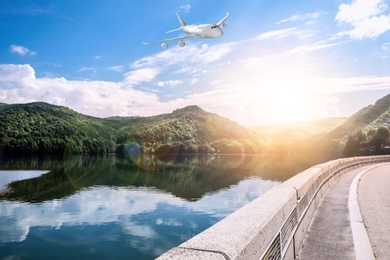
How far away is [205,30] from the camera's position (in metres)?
25.9

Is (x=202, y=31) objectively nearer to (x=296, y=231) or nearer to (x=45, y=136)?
(x=296, y=231)

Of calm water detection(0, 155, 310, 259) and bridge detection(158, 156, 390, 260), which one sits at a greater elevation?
bridge detection(158, 156, 390, 260)

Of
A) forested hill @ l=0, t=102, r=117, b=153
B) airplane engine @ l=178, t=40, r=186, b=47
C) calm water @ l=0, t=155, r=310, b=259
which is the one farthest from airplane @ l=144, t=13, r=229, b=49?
forested hill @ l=0, t=102, r=117, b=153

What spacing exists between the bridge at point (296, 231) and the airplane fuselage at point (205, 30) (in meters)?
16.9

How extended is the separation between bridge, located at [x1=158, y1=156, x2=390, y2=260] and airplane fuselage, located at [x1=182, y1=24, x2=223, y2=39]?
666 inches

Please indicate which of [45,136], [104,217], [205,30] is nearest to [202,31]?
[205,30]

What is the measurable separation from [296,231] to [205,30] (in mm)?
22094

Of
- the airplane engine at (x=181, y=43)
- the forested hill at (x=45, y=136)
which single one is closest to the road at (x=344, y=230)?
the airplane engine at (x=181, y=43)

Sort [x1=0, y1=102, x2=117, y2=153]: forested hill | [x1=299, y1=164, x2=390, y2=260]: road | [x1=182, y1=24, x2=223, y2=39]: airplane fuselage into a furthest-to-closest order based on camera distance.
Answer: [x1=0, y1=102, x2=117, y2=153]: forested hill, [x1=182, y1=24, x2=223, y2=39]: airplane fuselage, [x1=299, y1=164, x2=390, y2=260]: road

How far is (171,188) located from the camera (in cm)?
5669

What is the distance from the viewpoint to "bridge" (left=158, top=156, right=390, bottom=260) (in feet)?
9.16

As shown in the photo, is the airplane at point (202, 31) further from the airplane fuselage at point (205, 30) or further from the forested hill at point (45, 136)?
the forested hill at point (45, 136)

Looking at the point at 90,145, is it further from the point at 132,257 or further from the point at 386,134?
the point at 132,257

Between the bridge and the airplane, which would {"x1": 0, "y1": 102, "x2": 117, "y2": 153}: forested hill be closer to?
the airplane
